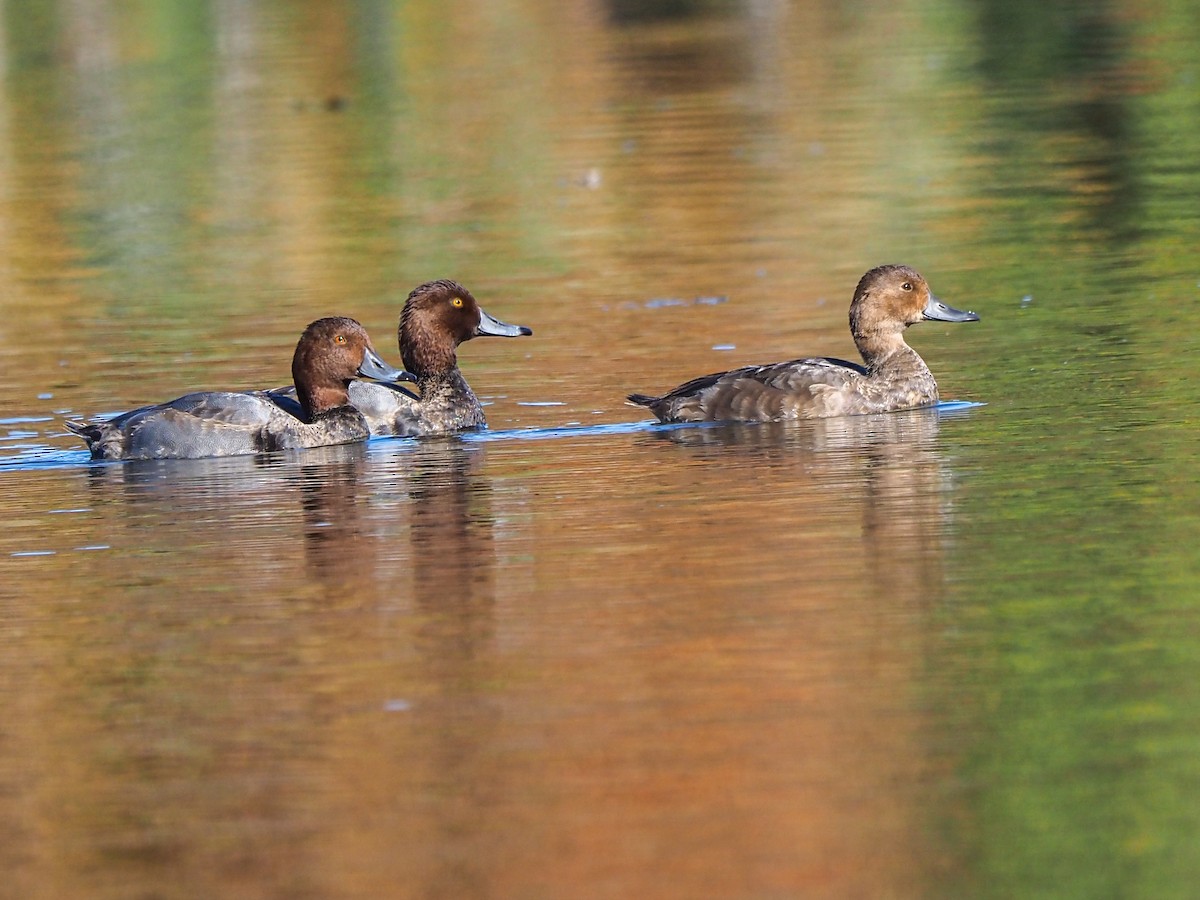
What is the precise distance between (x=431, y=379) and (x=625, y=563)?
17.6 feet

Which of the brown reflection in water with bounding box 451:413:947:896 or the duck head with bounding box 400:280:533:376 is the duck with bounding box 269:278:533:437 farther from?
the brown reflection in water with bounding box 451:413:947:896

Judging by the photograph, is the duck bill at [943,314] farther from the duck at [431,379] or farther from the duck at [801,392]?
the duck at [431,379]

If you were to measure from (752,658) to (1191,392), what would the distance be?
5.93m

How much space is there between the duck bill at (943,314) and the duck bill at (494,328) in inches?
101

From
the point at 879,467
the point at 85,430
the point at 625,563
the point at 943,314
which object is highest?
the point at 943,314

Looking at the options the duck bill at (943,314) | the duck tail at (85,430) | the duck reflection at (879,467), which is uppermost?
the duck bill at (943,314)

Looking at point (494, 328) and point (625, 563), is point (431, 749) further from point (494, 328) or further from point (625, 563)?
point (494, 328)

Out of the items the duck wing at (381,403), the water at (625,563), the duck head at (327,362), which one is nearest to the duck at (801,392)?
the water at (625,563)

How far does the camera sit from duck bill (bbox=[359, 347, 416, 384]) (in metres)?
15.2

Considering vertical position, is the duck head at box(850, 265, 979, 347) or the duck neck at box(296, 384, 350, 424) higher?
the duck head at box(850, 265, 979, 347)

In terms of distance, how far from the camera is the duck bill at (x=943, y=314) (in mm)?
15367

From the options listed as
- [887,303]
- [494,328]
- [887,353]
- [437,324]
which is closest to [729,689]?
[887,353]

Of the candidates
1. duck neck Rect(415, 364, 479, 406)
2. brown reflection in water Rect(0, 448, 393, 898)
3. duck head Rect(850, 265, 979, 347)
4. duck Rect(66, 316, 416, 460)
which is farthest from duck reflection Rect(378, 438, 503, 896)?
duck head Rect(850, 265, 979, 347)

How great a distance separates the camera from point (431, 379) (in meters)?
15.4
